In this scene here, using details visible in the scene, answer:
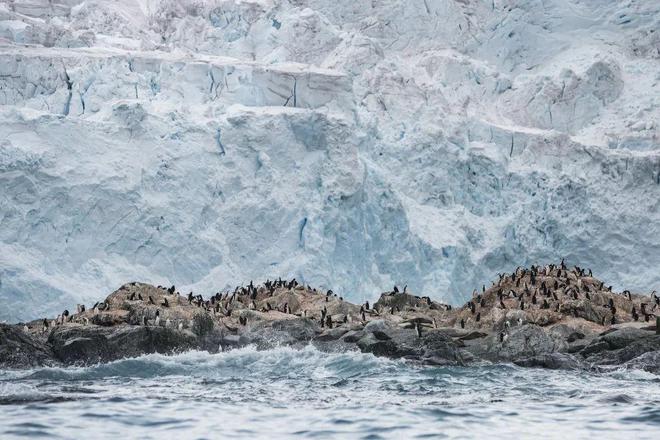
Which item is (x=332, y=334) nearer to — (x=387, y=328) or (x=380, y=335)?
(x=387, y=328)

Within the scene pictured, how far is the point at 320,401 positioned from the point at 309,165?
79.1 feet

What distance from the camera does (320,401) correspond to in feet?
43.3

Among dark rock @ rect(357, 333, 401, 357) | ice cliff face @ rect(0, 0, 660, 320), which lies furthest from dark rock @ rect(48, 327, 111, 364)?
ice cliff face @ rect(0, 0, 660, 320)

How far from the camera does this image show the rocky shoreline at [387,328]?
63.0 ft

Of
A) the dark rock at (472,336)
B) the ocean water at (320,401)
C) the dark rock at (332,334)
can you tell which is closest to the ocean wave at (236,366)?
the ocean water at (320,401)

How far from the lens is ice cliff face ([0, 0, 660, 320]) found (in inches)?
1332

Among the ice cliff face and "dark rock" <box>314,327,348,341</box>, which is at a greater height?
the ice cliff face

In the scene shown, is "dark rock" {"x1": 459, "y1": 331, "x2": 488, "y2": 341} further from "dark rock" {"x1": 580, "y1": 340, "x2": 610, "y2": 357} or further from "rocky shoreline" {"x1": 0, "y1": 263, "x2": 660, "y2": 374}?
"dark rock" {"x1": 580, "y1": 340, "x2": 610, "y2": 357}

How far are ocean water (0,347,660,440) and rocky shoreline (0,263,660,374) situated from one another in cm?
104

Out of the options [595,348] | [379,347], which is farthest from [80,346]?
[595,348]

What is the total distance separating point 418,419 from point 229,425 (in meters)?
2.15

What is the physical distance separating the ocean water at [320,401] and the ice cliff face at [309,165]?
49.4 ft

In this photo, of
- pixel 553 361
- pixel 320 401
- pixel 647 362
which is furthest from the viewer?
pixel 553 361

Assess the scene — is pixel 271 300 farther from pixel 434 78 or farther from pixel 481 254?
pixel 434 78
